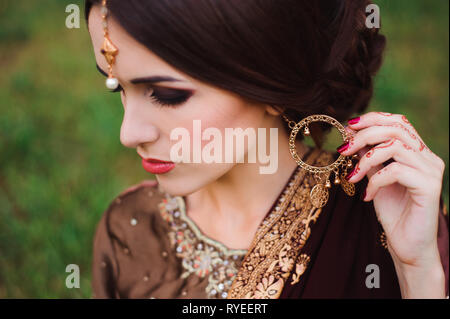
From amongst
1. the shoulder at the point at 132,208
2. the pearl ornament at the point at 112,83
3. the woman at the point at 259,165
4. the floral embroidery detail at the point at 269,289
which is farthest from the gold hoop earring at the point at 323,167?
the shoulder at the point at 132,208

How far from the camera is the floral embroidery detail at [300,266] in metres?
1.43

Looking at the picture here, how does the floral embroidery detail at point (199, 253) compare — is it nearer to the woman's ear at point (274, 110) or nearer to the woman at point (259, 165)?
the woman at point (259, 165)

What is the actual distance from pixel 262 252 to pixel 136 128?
1.90 ft

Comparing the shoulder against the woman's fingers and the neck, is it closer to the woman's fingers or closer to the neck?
the neck

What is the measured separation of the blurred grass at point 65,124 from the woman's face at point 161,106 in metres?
1.22

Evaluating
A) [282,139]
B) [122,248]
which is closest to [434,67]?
[282,139]

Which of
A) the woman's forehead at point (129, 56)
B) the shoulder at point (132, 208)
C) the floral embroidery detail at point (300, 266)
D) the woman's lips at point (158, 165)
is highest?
the woman's forehead at point (129, 56)

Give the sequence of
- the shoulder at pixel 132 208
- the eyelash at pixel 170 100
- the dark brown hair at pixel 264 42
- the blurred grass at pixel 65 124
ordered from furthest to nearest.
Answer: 1. the blurred grass at pixel 65 124
2. the shoulder at pixel 132 208
3. the eyelash at pixel 170 100
4. the dark brown hair at pixel 264 42

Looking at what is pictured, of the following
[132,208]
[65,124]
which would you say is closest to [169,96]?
[132,208]

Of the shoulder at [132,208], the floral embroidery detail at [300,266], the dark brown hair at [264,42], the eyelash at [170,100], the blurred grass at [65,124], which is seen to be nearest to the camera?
the dark brown hair at [264,42]

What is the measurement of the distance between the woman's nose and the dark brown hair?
184 millimetres

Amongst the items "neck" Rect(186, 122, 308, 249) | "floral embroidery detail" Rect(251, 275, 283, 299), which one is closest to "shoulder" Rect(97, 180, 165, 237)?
"neck" Rect(186, 122, 308, 249)

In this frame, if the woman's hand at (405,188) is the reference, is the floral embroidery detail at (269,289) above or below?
below
